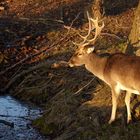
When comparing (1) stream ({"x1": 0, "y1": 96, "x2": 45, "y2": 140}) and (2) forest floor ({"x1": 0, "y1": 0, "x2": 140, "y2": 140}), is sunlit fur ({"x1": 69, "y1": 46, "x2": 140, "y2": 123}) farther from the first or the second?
(1) stream ({"x1": 0, "y1": 96, "x2": 45, "y2": 140})

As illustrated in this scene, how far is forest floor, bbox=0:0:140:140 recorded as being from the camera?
10.3 m

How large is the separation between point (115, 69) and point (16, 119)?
10.3 ft

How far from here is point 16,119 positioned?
11773mm

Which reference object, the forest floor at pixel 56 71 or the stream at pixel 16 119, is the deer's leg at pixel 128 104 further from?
the stream at pixel 16 119

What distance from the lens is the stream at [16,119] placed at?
10.8 meters

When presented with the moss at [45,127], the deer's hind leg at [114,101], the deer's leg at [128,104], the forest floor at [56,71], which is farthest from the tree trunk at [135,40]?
the moss at [45,127]

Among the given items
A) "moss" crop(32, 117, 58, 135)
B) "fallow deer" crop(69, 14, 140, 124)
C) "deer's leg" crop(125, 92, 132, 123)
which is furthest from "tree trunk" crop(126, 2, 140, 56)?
"moss" crop(32, 117, 58, 135)

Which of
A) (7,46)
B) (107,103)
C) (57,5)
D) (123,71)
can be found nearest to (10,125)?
(107,103)

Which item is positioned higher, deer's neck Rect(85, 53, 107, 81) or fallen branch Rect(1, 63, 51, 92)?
deer's neck Rect(85, 53, 107, 81)

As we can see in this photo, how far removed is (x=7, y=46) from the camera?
54.9 feet

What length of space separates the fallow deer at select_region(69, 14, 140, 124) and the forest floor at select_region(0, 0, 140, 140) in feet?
1.86

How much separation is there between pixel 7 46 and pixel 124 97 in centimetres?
698

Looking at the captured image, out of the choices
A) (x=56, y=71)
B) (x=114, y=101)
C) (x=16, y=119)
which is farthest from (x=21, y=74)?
(x=114, y=101)

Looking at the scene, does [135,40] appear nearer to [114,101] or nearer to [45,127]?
[114,101]
